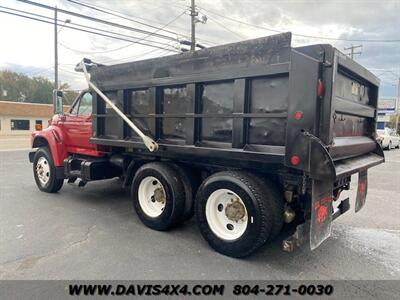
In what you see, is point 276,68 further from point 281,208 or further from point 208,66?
point 281,208

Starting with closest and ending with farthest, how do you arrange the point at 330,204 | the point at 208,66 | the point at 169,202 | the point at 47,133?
the point at 330,204 < the point at 208,66 < the point at 169,202 < the point at 47,133

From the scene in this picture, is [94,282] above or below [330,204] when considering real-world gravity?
below

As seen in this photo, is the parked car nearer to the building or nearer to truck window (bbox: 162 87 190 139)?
truck window (bbox: 162 87 190 139)

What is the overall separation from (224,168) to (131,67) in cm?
220

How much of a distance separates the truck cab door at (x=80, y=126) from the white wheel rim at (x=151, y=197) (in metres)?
1.73

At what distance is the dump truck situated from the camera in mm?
3002

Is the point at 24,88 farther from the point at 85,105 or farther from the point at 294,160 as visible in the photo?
the point at 294,160

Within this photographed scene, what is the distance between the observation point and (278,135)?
128 inches

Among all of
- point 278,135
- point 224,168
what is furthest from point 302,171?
point 224,168

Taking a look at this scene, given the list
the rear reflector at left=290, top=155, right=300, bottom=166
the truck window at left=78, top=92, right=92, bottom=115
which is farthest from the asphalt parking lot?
the truck window at left=78, top=92, right=92, bottom=115

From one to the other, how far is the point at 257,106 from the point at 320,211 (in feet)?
4.42

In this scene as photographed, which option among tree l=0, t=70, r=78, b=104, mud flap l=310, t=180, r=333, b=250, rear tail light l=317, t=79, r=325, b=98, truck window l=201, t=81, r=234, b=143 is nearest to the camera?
rear tail light l=317, t=79, r=325, b=98

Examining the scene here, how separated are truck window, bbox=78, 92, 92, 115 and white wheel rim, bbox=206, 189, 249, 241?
3366 mm

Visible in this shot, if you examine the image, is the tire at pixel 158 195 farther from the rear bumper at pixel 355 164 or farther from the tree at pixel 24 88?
the tree at pixel 24 88
